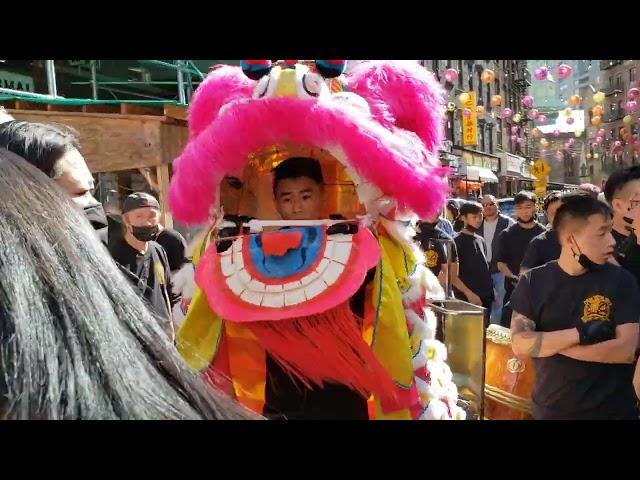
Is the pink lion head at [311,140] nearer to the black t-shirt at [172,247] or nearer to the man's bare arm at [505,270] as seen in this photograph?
the black t-shirt at [172,247]

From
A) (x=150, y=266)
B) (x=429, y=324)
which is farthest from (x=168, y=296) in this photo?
(x=429, y=324)

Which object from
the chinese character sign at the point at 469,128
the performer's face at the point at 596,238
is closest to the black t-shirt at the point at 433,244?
the performer's face at the point at 596,238

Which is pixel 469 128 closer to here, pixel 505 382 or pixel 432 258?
pixel 432 258

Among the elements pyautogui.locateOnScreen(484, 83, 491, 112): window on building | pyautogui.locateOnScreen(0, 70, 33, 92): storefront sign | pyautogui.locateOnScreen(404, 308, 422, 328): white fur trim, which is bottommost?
pyautogui.locateOnScreen(404, 308, 422, 328): white fur trim

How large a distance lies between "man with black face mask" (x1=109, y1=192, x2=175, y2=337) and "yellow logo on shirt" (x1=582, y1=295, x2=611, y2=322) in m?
1.85

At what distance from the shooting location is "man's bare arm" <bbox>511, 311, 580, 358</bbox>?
2.09 m

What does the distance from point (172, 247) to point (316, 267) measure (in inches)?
78.2

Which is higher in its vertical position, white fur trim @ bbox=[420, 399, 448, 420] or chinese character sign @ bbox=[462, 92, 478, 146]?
chinese character sign @ bbox=[462, 92, 478, 146]

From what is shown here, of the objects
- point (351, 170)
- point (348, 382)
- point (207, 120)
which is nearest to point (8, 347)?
point (348, 382)

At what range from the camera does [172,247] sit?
3.57 meters

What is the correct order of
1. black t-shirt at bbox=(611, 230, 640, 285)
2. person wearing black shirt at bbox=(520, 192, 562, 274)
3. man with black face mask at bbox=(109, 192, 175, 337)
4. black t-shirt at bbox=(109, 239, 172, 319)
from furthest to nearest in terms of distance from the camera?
person wearing black shirt at bbox=(520, 192, 562, 274), man with black face mask at bbox=(109, 192, 175, 337), black t-shirt at bbox=(109, 239, 172, 319), black t-shirt at bbox=(611, 230, 640, 285)

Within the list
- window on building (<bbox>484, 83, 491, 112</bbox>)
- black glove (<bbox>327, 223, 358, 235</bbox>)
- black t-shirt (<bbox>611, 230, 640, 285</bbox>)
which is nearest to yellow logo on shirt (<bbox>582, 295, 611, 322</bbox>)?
black t-shirt (<bbox>611, 230, 640, 285</bbox>)

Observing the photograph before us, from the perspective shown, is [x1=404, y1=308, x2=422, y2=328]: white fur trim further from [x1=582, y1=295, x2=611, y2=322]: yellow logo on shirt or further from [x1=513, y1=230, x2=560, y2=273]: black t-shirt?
[x1=513, y1=230, x2=560, y2=273]: black t-shirt

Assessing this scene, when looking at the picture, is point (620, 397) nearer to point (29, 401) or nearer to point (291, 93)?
point (291, 93)
